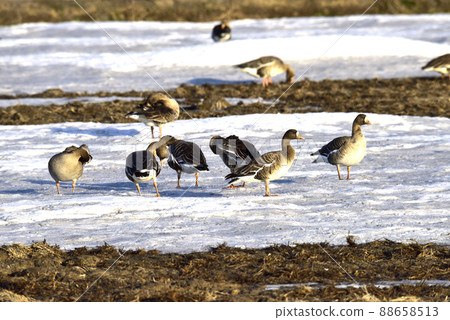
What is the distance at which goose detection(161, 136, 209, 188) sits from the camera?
37.9ft

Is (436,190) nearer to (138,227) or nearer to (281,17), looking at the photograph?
(138,227)

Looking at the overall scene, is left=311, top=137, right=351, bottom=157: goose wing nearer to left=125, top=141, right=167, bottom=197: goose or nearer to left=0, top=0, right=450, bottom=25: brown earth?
left=125, top=141, right=167, bottom=197: goose

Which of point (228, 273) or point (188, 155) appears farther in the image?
point (188, 155)

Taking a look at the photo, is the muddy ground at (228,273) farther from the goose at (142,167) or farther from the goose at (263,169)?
the goose at (142,167)

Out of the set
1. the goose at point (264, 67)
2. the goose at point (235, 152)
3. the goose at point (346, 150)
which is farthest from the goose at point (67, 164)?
the goose at point (264, 67)

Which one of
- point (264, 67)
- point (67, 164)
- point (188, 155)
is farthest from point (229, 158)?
point (264, 67)

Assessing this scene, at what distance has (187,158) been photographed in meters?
11.6

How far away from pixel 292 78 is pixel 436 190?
49.2 ft

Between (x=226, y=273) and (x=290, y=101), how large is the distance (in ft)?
47.5

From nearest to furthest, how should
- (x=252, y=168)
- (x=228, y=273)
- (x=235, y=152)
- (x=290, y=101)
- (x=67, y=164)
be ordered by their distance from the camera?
(x=228, y=273) < (x=252, y=168) < (x=67, y=164) < (x=235, y=152) < (x=290, y=101)

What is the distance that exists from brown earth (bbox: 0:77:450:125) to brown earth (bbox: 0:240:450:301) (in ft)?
34.5

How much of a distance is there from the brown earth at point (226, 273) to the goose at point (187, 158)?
3127mm

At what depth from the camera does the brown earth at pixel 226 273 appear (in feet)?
22.4

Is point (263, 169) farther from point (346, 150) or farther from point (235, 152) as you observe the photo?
point (346, 150)
